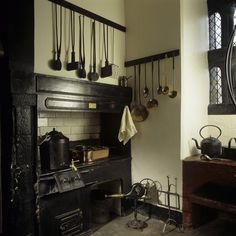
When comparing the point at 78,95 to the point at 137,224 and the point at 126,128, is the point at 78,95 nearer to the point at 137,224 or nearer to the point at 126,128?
the point at 126,128

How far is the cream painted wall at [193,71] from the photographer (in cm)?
253

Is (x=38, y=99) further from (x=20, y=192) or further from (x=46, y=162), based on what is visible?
(x=20, y=192)

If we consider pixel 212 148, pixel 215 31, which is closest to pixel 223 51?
pixel 215 31

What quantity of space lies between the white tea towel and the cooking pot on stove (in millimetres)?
737

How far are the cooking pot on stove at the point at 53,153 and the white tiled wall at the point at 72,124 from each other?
35cm

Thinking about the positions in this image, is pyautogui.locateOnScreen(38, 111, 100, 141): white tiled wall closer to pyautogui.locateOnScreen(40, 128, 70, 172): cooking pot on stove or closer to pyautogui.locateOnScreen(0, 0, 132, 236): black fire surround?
pyautogui.locateOnScreen(40, 128, 70, 172): cooking pot on stove

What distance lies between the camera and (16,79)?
1823 mm

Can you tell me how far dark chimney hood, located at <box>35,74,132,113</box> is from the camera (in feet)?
6.73

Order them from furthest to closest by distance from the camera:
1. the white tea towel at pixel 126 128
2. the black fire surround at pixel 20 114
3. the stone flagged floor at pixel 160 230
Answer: the white tea towel at pixel 126 128
the stone flagged floor at pixel 160 230
the black fire surround at pixel 20 114

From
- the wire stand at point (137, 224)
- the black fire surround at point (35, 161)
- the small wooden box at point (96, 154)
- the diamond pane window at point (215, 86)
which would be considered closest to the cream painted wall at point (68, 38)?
the black fire surround at point (35, 161)

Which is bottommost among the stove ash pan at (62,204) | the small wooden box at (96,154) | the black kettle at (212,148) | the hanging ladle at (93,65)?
the stove ash pan at (62,204)

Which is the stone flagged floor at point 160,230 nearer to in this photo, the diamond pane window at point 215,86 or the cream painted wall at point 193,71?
the cream painted wall at point 193,71

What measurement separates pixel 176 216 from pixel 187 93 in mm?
1253

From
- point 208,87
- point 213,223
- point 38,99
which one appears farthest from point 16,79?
point 213,223
